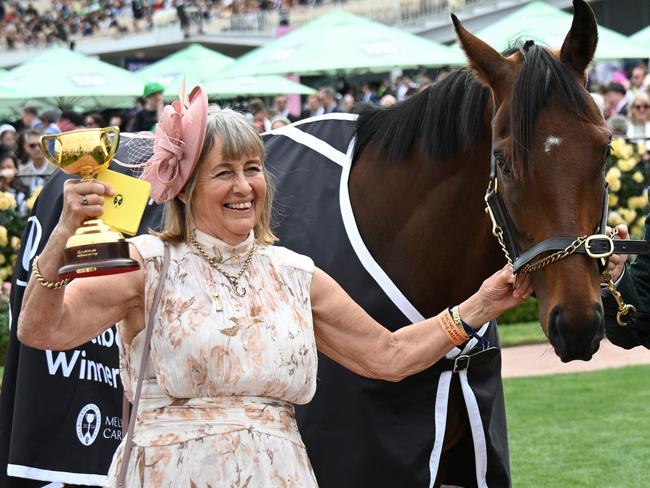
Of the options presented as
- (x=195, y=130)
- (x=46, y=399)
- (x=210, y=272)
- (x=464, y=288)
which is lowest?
(x=46, y=399)

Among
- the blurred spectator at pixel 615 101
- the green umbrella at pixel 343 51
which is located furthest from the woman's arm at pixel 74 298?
the green umbrella at pixel 343 51

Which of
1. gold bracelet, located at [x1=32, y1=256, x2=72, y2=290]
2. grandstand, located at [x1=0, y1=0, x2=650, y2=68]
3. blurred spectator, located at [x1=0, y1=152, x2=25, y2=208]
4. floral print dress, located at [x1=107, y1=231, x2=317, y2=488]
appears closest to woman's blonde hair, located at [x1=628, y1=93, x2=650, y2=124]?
blurred spectator, located at [x1=0, y1=152, x2=25, y2=208]

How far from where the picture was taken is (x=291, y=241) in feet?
12.5

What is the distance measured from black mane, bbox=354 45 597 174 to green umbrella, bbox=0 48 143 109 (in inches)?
514

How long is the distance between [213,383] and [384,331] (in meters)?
0.55

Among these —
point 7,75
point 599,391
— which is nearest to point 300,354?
Answer: point 599,391

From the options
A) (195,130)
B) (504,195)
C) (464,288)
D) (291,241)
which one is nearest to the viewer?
(195,130)

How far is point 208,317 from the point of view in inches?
110

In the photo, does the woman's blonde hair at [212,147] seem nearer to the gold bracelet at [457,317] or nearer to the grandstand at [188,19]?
the gold bracelet at [457,317]

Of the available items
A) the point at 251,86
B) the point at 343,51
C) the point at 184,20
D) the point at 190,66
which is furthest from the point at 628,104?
the point at 184,20

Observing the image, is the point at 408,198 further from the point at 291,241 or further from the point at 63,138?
the point at 63,138

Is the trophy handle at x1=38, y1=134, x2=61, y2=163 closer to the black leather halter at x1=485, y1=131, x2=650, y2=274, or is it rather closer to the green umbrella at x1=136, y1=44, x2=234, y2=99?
the black leather halter at x1=485, y1=131, x2=650, y2=274

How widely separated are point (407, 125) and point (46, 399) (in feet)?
6.03

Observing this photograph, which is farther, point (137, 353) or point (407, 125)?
point (407, 125)
